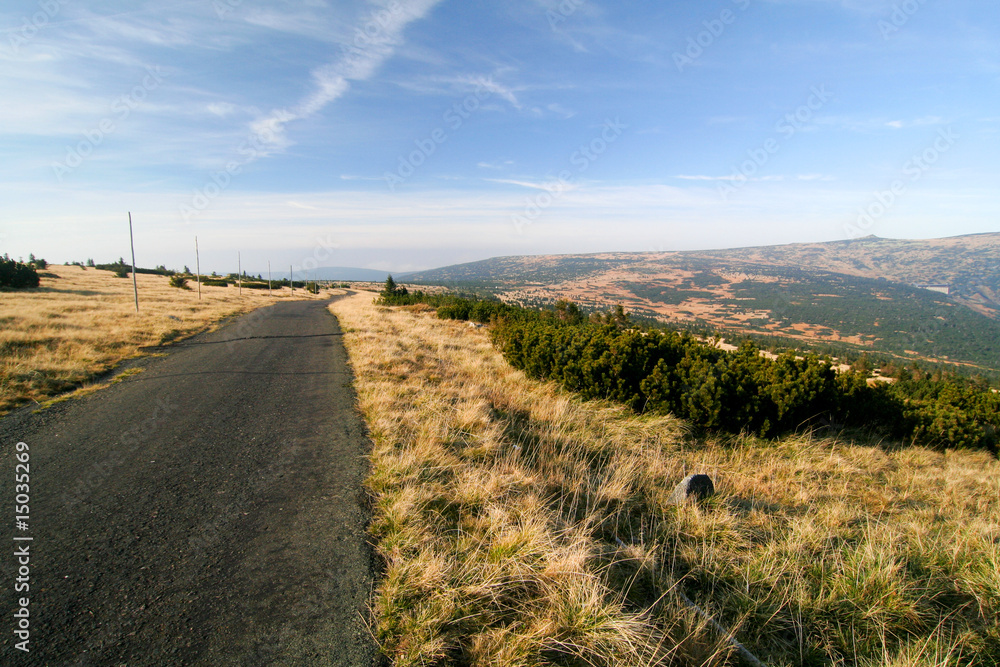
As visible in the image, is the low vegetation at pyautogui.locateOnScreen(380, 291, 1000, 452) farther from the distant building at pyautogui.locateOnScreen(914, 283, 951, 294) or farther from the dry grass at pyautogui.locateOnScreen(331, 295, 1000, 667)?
the distant building at pyautogui.locateOnScreen(914, 283, 951, 294)

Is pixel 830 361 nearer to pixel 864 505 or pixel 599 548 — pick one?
pixel 864 505

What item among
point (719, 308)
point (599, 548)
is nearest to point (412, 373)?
point (599, 548)

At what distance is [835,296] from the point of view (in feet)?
404

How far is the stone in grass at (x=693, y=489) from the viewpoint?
443 centimetres

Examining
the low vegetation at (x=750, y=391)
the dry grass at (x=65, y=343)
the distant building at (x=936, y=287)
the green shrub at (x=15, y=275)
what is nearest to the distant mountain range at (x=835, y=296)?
the distant building at (x=936, y=287)

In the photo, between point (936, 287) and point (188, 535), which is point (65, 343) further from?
point (936, 287)

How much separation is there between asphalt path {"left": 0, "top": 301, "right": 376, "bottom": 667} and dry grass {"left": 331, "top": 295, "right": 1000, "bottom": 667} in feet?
1.29

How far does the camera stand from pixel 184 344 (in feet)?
36.3

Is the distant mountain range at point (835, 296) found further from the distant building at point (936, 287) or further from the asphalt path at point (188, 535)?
the asphalt path at point (188, 535)

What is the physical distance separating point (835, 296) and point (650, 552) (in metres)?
159

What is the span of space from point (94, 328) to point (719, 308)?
116m

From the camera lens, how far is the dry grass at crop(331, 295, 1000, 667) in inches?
94.0

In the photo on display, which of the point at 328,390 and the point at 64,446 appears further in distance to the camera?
the point at 328,390

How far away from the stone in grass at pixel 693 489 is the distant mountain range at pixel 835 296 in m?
79.8
